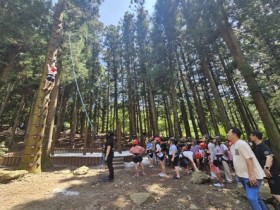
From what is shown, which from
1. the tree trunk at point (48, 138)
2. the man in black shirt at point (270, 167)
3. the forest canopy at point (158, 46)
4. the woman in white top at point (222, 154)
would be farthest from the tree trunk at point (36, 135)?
the man in black shirt at point (270, 167)

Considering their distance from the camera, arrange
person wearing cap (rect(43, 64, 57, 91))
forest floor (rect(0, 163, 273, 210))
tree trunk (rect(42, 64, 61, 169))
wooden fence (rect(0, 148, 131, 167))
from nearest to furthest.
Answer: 1. forest floor (rect(0, 163, 273, 210))
2. person wearing cap (rect(43, 64, 57, 91))
3. tree trunk (rect(42, 64, 61, 169))
4. wooden fence (rect(0, 148, 131, 167))

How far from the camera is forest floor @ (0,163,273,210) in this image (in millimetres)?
5492

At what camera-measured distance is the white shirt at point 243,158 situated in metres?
3.81

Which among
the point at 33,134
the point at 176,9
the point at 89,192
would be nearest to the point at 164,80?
the point at 176,9

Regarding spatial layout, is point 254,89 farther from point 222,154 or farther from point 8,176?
point 8,176

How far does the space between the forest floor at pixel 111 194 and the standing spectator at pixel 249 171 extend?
6.81 ft

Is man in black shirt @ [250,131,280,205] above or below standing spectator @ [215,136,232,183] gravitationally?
below

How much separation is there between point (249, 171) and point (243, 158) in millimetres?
271

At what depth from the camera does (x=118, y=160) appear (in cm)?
1207

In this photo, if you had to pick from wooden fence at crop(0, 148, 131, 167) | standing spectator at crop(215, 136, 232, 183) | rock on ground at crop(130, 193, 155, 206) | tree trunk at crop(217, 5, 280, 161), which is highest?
tree trunk at crop(217, 5, 280, 161)

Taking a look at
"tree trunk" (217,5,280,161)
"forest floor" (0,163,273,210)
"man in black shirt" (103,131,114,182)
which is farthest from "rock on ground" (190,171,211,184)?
"tree trunk" (217,5,280,161)

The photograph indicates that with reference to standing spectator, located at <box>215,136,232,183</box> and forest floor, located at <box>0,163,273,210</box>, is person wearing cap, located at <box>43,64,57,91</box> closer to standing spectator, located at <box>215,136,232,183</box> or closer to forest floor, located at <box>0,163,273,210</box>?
forest floor, located at <box>0,163,273,210</box>

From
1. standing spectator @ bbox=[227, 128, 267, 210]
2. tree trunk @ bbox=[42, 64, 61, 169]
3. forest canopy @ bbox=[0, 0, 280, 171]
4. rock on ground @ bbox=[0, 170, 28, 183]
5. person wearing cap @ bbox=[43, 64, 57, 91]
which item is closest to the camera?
standing spectator @ bbox=[227, 128, 267, 210]

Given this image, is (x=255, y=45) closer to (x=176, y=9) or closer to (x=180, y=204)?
(x=176, y=9)
